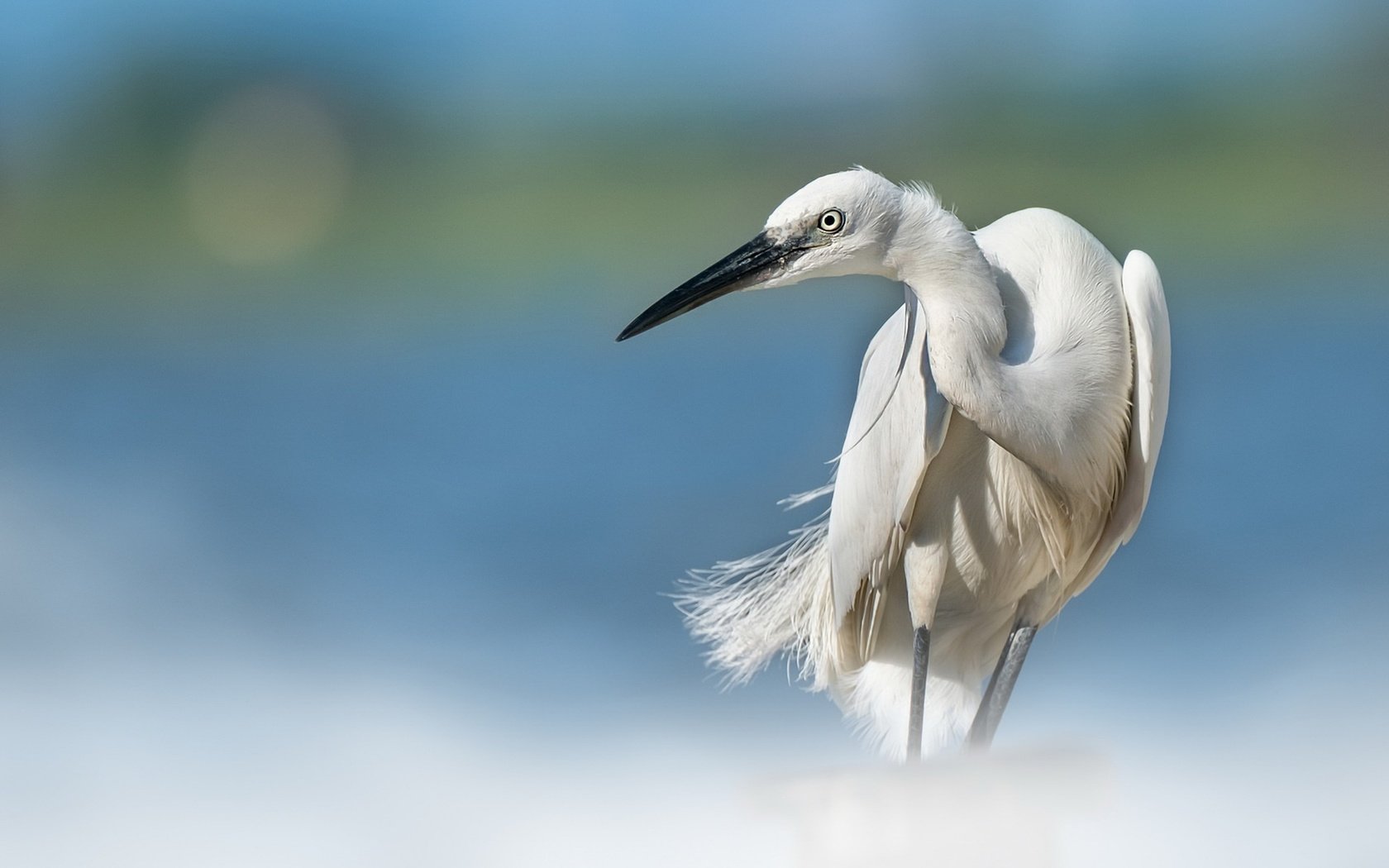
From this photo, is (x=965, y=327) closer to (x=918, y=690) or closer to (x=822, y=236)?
(x=822, y=236)

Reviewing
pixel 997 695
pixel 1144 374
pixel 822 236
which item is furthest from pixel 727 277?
pixel 997 695

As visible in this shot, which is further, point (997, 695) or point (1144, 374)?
point (997, 695)

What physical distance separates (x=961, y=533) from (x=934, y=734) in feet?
1.18

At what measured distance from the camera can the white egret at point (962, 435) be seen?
164 centimetres

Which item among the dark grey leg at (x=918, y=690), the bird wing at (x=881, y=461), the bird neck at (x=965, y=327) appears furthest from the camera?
the dark grey leg at (x=918, y=690)

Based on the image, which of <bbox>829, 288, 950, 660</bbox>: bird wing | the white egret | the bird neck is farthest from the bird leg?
the bird neck

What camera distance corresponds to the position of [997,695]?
1.97 metres

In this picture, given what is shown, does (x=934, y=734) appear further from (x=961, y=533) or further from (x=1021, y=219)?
(x=1021, y=219)

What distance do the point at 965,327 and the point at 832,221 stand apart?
0.59 feet

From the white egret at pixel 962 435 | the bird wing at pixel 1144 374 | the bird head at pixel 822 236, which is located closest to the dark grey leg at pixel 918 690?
the white egret at pixel 962 435

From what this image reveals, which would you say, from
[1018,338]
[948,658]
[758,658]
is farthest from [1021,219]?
[758,658]

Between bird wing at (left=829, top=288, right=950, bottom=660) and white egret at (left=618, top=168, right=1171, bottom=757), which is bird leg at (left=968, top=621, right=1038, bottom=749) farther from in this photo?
bird wing at (left=829, top=288, right=950, bottom=660)

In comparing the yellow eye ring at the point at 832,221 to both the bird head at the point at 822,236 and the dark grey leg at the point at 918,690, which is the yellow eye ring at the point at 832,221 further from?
the dark grey leg at the point at 918,690

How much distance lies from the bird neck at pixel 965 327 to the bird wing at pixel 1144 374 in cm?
21
